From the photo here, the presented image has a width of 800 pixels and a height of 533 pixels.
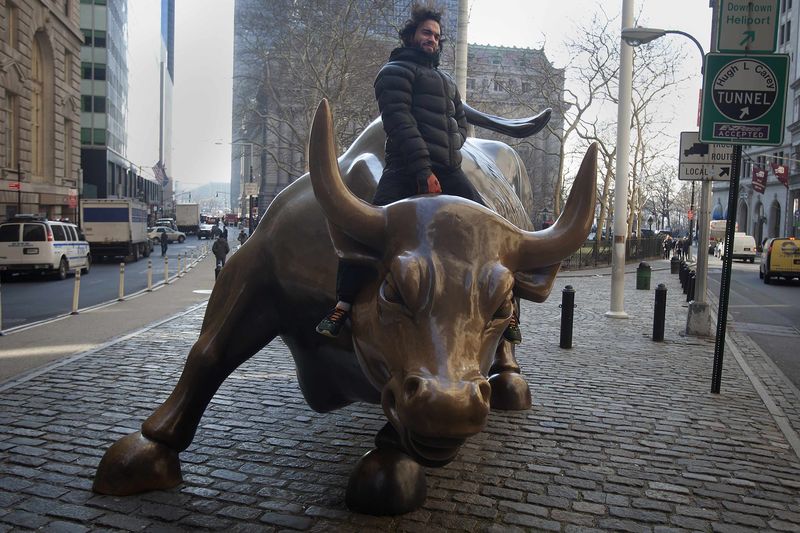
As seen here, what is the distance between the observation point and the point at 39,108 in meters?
35.9

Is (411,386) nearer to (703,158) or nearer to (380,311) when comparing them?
(380,311)

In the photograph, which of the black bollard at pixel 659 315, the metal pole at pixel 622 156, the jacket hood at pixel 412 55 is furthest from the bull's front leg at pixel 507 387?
the metal pole at pixel 622 156

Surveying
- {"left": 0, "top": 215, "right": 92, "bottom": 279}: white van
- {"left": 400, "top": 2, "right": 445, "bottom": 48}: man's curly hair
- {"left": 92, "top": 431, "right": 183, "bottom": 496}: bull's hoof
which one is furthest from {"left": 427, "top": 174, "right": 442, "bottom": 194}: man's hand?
{"left": 0, "top": 215, "right": 92, "bottom": 279}: white van

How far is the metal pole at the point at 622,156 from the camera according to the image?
1375 cm

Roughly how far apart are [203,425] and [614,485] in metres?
3.18

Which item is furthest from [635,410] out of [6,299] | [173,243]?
[173,243]

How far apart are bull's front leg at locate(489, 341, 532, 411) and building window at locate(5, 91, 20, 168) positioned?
31.9 meters

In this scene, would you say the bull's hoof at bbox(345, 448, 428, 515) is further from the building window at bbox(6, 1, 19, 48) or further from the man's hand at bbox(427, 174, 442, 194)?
the building window at bbox(6, 1, 19, 48)

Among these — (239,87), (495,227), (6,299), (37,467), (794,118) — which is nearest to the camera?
(495,227)

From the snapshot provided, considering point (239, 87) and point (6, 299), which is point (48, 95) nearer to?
point (239, 87)

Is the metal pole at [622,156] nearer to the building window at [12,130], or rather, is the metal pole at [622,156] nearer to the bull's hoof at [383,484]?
the bull's hoof at [383,484]

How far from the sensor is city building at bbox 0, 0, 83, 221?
3043cm

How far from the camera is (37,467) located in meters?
4.40

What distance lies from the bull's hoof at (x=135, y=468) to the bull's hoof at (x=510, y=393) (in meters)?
3.18
